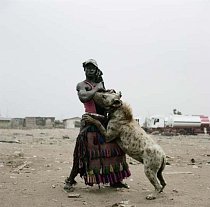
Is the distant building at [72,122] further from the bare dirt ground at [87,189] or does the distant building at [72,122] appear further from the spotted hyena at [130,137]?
the spotted hyena at [130,137]

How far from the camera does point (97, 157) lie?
6.55 m

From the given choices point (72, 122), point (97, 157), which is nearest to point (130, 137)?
point (97, 157)

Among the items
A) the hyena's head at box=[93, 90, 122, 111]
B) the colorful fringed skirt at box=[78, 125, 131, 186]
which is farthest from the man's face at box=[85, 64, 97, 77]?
the colorful fringed skirt at box=[78, 125, 131, 186]

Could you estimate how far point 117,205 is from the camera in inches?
219

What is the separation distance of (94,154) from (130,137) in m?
0.72

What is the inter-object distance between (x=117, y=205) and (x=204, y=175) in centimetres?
405

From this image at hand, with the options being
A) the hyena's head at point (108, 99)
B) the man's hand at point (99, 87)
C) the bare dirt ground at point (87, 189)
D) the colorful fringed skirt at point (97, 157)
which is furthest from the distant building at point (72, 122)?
the hyena's head at point (108, 99)

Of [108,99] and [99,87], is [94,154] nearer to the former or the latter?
[108,99]

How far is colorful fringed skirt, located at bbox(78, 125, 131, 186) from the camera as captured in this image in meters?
6.52

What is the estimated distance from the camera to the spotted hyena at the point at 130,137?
19.9ft

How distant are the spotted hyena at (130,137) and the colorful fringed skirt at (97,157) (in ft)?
0.53

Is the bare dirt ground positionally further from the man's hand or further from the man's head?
the man's head

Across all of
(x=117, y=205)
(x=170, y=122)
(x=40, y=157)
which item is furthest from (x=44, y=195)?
(x=170, y=122)

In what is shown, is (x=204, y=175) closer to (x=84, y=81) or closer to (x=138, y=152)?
(x=138, y=152)
